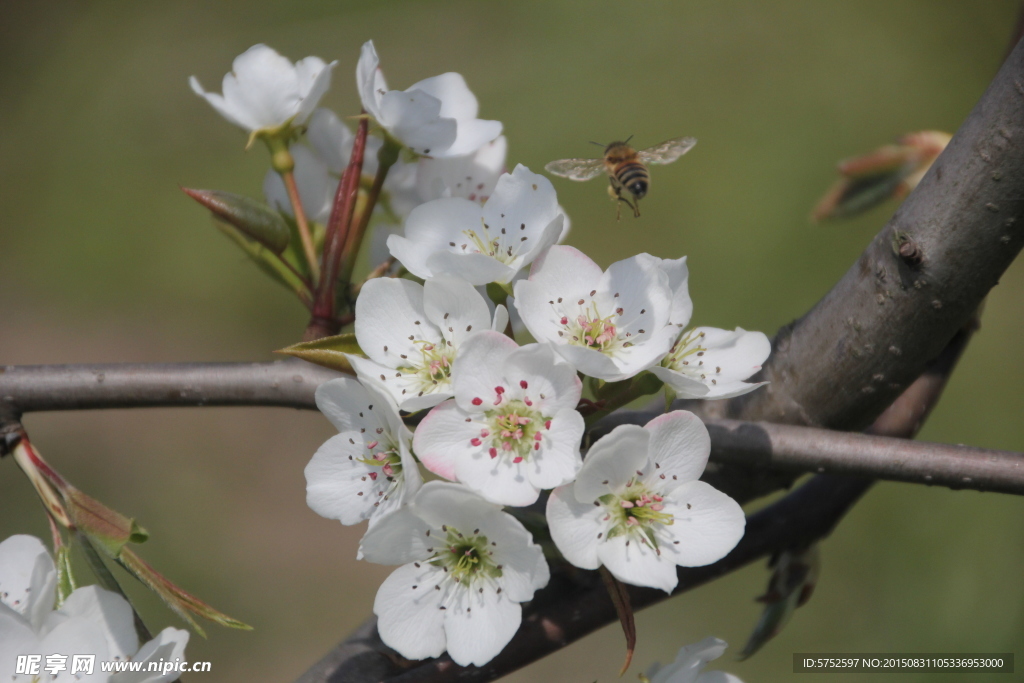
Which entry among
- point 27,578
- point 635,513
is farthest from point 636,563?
point 27,578

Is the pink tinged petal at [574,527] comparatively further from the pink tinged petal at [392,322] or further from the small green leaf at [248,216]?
the small green leaf at [248,216]

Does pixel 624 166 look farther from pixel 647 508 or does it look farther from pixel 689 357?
pixel 647 508

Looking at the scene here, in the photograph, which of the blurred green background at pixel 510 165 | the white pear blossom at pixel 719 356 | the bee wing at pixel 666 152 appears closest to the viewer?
the white pear blossom at pixel 719 356

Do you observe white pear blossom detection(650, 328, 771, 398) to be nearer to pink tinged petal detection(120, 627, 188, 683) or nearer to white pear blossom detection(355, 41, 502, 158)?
white pear blossom detection(355, 41, 502, 158)

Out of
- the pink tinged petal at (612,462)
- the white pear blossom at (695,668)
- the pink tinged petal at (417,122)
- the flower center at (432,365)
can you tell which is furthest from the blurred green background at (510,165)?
the pink tinged petal at (417,122)

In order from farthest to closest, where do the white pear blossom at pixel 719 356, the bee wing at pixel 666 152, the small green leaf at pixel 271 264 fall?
the bee wing at pixel 666 152 < the small green leaf at pixel 271 264 < the white pear blossom at pixel 719 356

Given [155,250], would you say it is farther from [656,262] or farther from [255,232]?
[656,262]

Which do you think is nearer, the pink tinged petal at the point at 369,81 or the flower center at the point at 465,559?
the flower center at the point at 465,559
